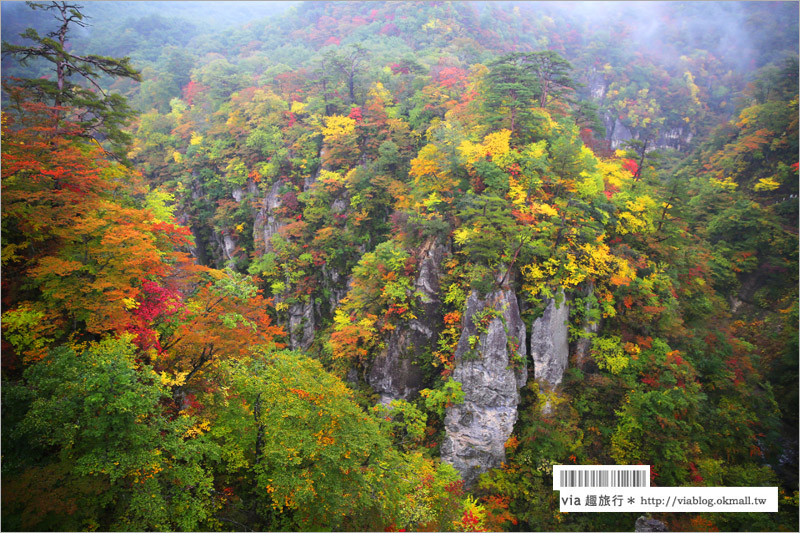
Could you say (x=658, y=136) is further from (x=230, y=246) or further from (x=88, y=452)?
(x=88, y=452)

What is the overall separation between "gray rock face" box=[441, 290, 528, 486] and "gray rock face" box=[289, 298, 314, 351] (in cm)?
1207

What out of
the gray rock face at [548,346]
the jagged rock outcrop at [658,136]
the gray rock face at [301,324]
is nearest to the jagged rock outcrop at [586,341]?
the gray rock face at [548,346]

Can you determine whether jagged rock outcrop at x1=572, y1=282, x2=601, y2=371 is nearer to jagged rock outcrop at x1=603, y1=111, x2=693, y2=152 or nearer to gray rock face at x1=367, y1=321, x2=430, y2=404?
gray rock face at x1=367, y1=321, x2=430, y2=404

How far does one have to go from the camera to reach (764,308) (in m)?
20.0

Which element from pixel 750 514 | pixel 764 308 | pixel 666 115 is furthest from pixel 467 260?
pixel 666 115

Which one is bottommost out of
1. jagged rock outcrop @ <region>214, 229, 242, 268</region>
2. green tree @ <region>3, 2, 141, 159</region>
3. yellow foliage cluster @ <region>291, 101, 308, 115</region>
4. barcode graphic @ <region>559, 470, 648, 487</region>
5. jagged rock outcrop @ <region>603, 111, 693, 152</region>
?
barcode graphic @ <region>559, 470, 648, 487</region>

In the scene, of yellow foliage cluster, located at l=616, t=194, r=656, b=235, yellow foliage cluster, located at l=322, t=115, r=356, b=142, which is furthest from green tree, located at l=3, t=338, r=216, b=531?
yellow foliage cluster, located at l=616, t=194, r=656, b=235

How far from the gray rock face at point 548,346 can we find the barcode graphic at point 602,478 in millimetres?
6176

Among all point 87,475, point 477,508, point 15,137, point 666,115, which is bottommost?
point 477,508

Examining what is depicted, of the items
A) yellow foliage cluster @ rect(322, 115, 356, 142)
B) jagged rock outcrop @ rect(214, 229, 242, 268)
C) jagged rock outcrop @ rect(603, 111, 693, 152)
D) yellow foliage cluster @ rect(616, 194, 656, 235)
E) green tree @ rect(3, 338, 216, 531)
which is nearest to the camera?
green tree @ rect(3, 338, 216, 531)

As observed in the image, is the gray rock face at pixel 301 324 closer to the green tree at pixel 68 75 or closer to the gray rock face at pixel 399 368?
the gray rock face at pixel 399 368

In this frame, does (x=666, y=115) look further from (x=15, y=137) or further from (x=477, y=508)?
(x=15, y=137)

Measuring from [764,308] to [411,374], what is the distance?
2122cm

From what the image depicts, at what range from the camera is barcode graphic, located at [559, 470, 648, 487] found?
909 centimetres
